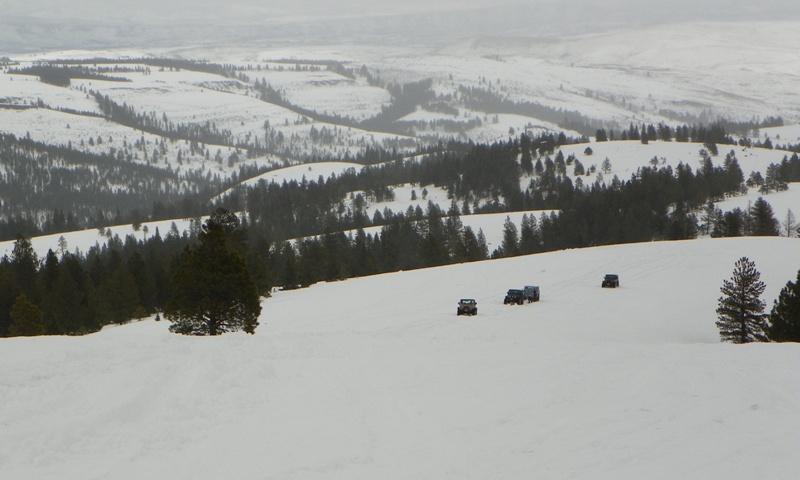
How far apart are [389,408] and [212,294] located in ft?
61.7

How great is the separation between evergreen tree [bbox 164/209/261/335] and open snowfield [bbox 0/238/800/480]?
417 inches

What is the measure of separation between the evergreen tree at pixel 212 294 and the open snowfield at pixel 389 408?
1059 cm

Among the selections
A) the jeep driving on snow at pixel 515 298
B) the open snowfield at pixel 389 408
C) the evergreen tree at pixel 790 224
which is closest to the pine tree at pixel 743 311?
the jeep driving on snow at pixel 515 298

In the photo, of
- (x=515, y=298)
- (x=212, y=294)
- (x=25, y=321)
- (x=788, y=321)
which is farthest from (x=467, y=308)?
(x=25, y=321)

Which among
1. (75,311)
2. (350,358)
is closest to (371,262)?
(75,311)

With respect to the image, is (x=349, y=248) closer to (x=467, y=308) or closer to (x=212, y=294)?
(x=467, y=308)

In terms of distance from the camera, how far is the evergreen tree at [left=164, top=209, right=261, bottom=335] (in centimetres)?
3406

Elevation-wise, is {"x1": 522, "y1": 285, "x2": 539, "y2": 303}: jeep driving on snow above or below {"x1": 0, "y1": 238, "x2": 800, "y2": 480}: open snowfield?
below

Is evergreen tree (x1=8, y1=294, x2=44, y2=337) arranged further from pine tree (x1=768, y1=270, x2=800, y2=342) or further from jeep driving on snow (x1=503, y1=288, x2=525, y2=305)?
pine tree (x1=768, y1=270, x2=800, y2=342)

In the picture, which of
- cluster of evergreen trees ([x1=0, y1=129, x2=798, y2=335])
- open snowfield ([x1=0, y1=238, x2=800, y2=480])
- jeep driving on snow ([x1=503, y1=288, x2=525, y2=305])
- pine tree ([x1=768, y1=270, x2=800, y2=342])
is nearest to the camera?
open snowfield ([x1=0, y1=238, x2=800, y2=480])

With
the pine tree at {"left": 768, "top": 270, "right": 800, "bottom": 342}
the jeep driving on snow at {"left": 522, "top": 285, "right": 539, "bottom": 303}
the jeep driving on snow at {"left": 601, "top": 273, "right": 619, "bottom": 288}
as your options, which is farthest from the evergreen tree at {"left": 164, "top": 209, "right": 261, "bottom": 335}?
the jeep driving on snow at {"left": 601, "top": 273, "right": 619, "bottom": 288}

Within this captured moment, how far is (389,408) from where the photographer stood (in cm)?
1772

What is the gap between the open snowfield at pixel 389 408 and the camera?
46.6ft

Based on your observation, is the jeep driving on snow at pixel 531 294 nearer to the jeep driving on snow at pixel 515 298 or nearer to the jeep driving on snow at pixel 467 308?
the jeep driving on snow at pixel 515 298
